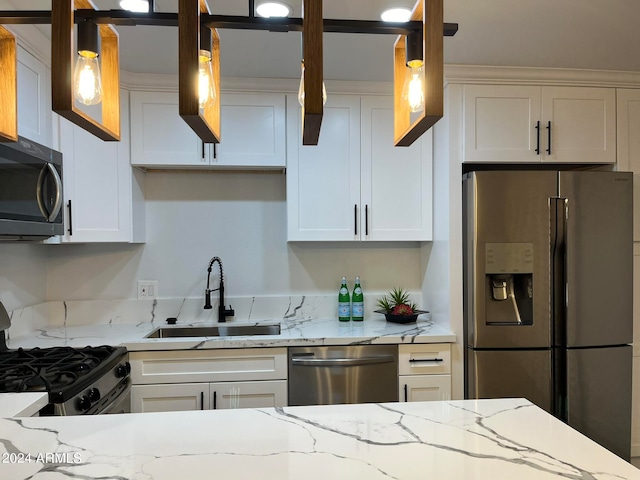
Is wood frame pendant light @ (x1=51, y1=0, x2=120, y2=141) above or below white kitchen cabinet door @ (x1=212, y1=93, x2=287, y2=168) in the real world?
below

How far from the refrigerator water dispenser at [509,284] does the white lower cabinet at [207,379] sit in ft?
3.72

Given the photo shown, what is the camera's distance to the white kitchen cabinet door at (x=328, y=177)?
8.44 feet

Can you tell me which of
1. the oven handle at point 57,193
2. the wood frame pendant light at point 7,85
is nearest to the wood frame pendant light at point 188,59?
the wood frame pendant light at point 7,85

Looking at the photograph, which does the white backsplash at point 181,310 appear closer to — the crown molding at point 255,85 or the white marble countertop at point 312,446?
the crown molding at point 255,85

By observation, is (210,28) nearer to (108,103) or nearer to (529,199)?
(108,103)

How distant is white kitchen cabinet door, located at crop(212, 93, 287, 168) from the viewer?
2.54m

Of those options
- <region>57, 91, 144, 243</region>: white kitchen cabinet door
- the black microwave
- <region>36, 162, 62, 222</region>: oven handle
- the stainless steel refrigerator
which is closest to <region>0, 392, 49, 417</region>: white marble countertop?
the black microwave

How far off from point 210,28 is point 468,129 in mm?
1839

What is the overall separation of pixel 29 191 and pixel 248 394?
1.38 meters

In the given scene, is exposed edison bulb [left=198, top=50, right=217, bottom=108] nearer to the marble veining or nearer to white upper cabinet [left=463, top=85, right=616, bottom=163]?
the marble veining

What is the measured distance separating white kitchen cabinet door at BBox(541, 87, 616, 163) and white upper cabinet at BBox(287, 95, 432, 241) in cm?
67

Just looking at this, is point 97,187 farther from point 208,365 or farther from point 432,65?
point 432,65

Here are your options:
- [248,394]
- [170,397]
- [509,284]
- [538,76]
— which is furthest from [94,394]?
[538,76]

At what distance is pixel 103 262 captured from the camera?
9.01ft
